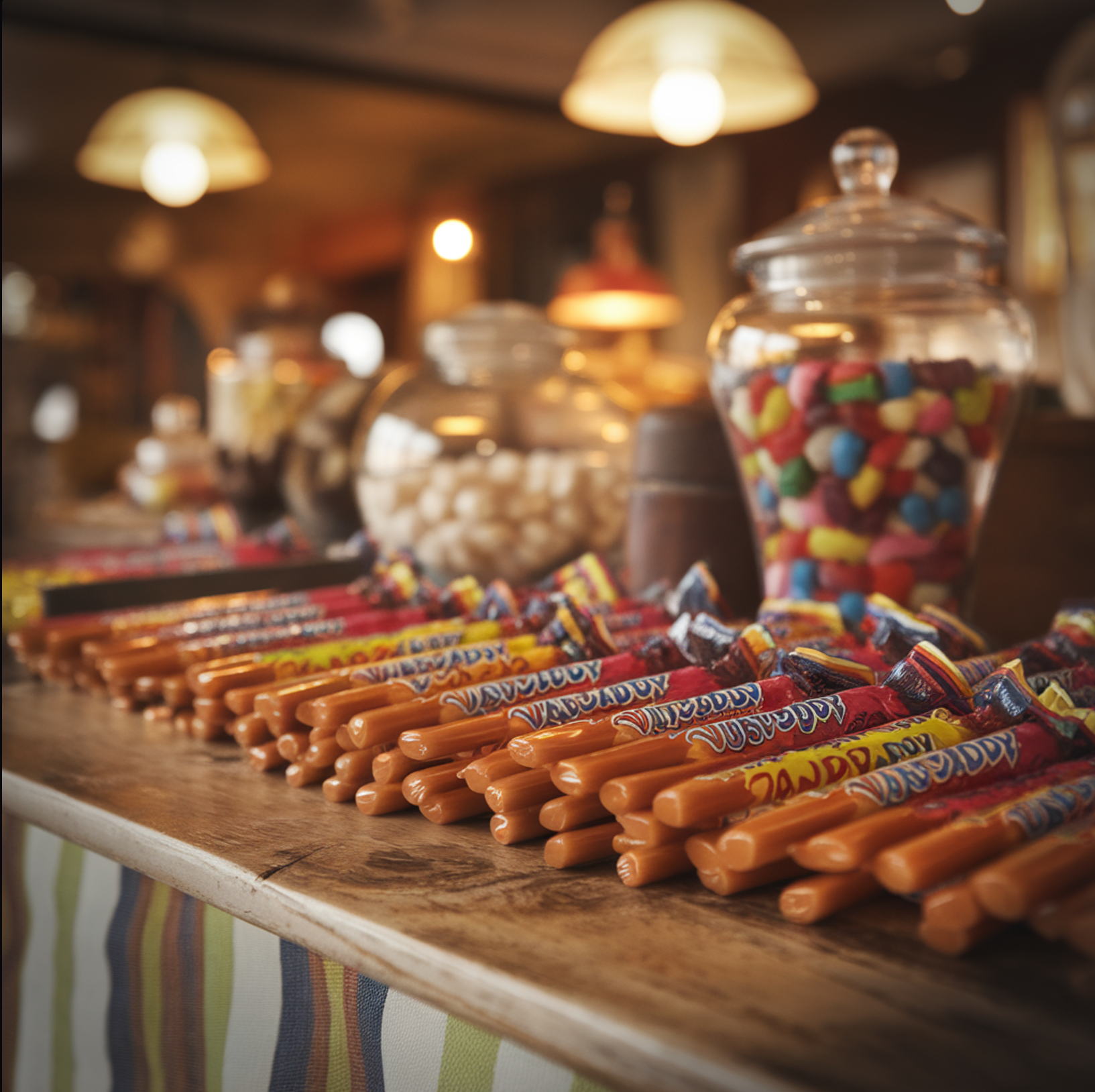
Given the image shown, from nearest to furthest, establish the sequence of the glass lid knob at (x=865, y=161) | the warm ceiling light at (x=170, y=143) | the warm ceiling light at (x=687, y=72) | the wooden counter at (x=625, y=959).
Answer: the wooden counter at (x=625, y=959) → the glass lid knob at (x=865, y=161) → the warm ceiling light at (x=687, y=72) → the warm ceiling light at (x=170, y=143)

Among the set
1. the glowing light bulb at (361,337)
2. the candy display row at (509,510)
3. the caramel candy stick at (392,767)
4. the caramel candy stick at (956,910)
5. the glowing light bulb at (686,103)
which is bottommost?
the caramel candy stick at (392,767)

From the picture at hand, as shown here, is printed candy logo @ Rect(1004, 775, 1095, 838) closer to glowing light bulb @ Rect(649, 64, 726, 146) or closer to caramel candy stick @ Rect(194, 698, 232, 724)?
caramel candy stick @ Rect(194, 698, 232, 724)

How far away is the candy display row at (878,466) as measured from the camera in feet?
2.81

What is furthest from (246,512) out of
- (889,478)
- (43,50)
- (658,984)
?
(43,50)

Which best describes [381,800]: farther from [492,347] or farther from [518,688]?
[492,347]

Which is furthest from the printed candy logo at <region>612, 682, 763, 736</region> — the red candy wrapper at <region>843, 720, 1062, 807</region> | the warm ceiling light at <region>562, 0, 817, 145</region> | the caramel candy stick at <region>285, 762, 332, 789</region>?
the warm ceiling light at <region>562, 0, 817, 145</region>

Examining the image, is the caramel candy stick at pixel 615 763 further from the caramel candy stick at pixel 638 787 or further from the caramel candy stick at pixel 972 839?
the caramel candy stick at pixel 972 839

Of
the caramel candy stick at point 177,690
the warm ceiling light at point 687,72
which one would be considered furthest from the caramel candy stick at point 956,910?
the warm ceiling light at point 687,72

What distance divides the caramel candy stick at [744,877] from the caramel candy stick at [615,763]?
0.20 ft

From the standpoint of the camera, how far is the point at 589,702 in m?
0.64

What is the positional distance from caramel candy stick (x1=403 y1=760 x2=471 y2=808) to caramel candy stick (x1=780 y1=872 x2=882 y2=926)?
202 mm

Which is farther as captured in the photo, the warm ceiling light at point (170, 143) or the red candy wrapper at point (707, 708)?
the warm ceiling light at point (170, 143)

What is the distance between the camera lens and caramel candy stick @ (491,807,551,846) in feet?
1.84

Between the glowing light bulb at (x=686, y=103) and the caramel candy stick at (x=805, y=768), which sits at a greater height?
the glowing light bulb at (x=686, y=103)
